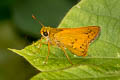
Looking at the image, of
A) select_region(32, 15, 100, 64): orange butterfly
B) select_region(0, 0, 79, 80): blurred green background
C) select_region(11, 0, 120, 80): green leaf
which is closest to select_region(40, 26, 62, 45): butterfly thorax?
select_region(32, 15, 100, 64): orange butterfly

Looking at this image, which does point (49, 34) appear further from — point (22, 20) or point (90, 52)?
point (22, 20)

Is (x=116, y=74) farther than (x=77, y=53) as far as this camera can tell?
No

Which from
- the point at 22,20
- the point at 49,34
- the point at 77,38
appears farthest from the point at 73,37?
the point at 22,20

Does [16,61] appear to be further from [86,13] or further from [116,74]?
[116,74]

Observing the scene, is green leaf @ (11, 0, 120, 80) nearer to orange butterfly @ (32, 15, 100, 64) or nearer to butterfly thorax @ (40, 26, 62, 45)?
orange butterfly @ (32, 15, 100, 64)

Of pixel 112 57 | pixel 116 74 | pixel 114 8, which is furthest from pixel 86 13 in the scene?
pixel 116 74

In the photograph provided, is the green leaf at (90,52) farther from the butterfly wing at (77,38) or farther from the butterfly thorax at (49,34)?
the butterfly thorax at (49,34)
